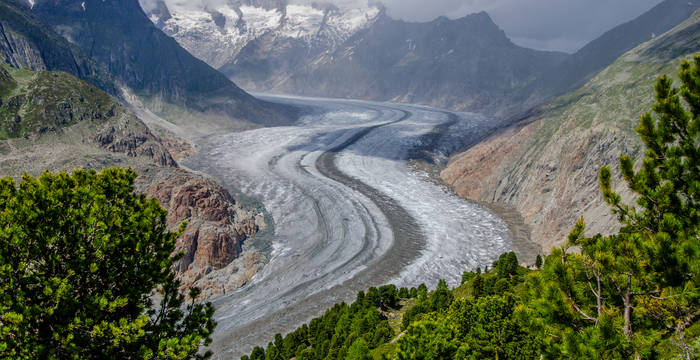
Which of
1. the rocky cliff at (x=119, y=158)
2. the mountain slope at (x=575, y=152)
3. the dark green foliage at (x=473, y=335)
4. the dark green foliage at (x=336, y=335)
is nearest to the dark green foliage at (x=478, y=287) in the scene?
the dark green foliage at (x=336, y=335)

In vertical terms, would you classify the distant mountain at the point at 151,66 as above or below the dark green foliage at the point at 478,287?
above

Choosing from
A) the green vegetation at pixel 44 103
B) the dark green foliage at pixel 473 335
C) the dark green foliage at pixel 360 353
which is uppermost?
the green vegetation at pixel 44 103

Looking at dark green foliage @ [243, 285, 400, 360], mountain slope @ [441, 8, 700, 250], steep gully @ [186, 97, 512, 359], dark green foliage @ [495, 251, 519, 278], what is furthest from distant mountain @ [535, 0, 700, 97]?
dark green foliage @ [243, 285, 400, 360]

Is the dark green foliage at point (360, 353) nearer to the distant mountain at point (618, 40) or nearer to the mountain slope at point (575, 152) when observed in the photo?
the mountain slope at point (575, 152)

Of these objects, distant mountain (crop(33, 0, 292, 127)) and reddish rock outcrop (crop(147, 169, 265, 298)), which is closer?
reddish rock outcrop (crop(147, 169, 265, 298))

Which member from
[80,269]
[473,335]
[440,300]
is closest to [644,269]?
[473,335]

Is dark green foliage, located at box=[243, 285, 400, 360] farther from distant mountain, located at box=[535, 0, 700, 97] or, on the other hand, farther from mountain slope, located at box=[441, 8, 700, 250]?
distant mountain, located at box=[535, 0, 700, 97]
